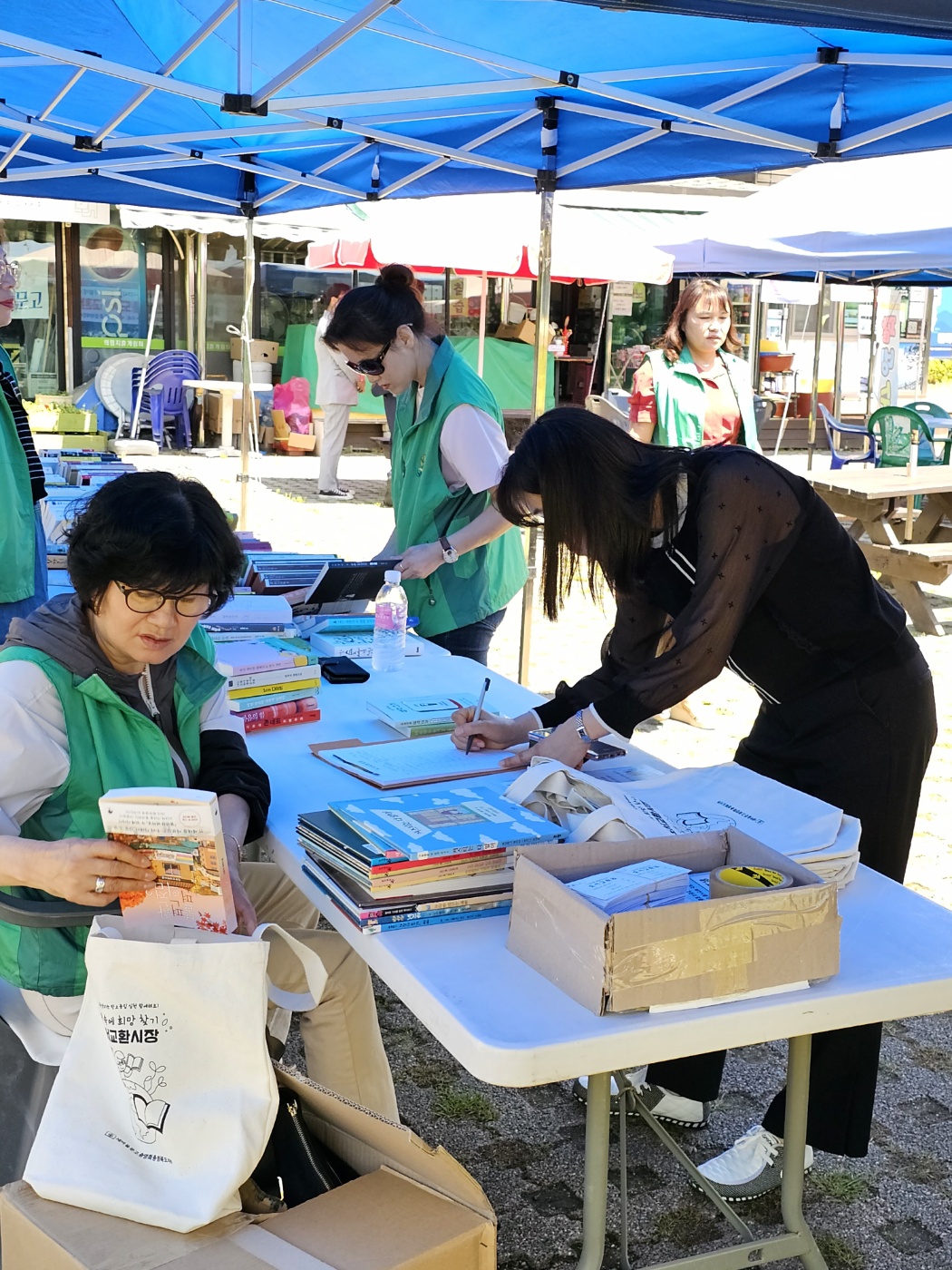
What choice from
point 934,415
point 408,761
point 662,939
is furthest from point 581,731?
point 934,415

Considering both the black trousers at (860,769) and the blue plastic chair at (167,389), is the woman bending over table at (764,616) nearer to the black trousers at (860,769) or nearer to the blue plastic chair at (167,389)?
the black trousers at (860,769)

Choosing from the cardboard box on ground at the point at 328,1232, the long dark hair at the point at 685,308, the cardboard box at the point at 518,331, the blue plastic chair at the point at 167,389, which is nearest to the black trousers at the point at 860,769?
the cardboard box on ground at the point at 328,1232

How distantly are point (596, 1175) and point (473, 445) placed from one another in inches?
83.7

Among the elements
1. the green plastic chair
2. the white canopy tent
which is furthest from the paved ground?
the green plastic chair

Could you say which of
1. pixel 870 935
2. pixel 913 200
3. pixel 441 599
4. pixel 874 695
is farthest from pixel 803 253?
pixel 870 935

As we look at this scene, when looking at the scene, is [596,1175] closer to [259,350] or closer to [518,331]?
[259,350]

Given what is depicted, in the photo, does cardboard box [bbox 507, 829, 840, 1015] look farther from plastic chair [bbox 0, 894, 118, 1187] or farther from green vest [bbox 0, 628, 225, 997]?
plastic chair [bbox 0, 894, 118, 1187]

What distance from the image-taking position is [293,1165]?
1.64 metres

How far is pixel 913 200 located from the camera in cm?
780

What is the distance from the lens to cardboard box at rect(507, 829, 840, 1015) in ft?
4.67

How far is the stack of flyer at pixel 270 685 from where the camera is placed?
263cm

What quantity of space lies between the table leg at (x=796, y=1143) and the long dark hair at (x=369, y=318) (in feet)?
6.95

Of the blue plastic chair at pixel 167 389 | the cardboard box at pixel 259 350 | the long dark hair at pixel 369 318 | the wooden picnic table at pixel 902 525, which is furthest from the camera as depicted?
the cardboard box at pixel 259 350

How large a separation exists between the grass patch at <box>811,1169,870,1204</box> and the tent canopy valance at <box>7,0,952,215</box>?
2361 mm
